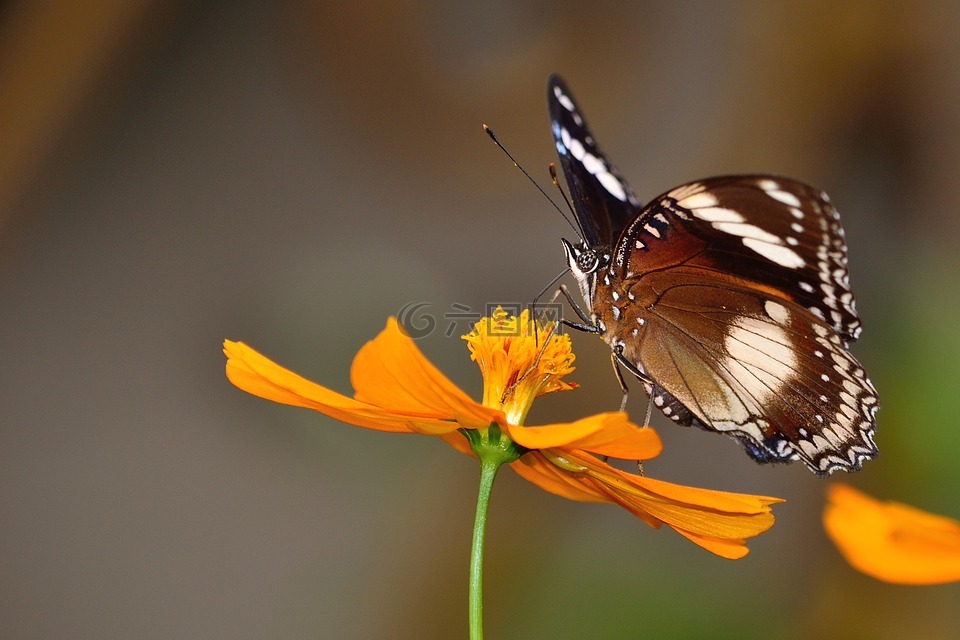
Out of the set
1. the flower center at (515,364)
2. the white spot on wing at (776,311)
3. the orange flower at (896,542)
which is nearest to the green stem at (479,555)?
the flower center at (515,364)

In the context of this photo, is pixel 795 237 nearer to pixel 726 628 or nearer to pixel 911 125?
pixel 726 628

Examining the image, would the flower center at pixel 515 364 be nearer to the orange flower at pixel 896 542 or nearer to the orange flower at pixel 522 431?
the orange flower at pixel 522 431

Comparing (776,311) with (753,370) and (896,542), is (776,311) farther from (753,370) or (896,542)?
(896,542)

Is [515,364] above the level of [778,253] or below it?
below

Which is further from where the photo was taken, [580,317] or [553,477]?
[580,317]

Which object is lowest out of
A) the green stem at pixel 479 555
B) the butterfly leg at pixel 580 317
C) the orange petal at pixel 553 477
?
the green stem at pixel 479 555

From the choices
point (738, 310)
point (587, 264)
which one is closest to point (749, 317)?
point (738, 310)

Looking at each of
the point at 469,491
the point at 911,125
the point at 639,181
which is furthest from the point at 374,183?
the point at 911,125
